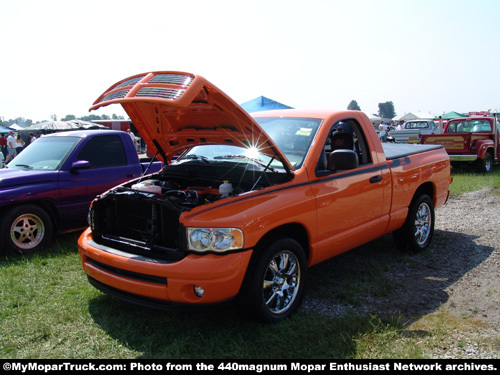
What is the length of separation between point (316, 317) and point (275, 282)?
1.69 ft

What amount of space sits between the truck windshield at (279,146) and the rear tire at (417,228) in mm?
1989

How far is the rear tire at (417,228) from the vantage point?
537 cm

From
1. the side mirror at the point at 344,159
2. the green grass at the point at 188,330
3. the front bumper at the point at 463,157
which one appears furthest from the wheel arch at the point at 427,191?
the front bumper at the point at 463,157

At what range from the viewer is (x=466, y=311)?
3889 millimetres

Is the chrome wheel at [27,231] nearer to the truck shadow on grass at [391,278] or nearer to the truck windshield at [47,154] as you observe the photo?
the truck windshield at [47,154]

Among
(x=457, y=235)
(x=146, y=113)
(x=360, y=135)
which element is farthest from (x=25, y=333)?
(x=457, y=235)

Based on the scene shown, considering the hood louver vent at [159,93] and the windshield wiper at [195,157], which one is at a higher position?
the hood louver vent at [159,93]

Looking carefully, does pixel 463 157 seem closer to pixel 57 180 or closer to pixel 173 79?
pixel 57 180

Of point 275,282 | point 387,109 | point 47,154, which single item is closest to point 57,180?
point 47,154
